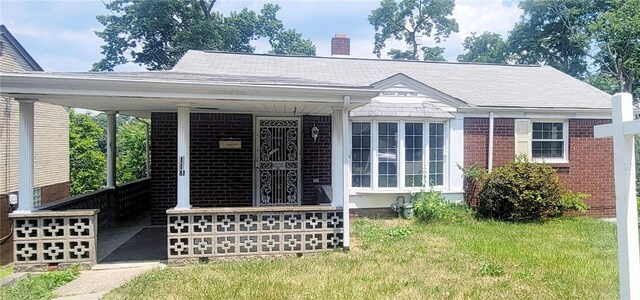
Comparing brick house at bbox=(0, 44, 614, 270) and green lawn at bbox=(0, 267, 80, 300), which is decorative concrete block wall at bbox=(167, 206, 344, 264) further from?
green lawn at bbox=(0, 267, 80, 300)

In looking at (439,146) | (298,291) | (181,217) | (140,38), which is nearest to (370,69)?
(439,146)

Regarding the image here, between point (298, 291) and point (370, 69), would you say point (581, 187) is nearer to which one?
point (370, 69)

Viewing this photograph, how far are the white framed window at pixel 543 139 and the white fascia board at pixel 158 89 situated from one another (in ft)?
19.2

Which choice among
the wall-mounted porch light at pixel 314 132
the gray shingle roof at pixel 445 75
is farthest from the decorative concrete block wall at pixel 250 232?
the gray shingle roof at pixel 445 75

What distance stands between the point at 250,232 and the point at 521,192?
623cm

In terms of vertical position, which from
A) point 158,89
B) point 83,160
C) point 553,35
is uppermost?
point 553,35

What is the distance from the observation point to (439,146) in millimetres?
9367

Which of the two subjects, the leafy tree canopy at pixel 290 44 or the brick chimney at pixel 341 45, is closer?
the brick chimney at pixel 341 45

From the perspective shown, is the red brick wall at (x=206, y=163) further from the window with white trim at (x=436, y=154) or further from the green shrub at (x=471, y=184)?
the green shrub at (x=471, y=184)

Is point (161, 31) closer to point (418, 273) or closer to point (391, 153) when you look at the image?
point (391, 153)

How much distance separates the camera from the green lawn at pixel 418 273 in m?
4.40

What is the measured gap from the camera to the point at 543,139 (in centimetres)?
979

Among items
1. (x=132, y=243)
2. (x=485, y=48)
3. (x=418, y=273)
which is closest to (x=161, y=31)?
(x=132, y=243)

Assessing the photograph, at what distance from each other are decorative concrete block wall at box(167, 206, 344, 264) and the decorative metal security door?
2850mm
